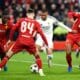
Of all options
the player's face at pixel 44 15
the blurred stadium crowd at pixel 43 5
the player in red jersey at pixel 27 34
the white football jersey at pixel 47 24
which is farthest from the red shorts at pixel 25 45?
the blurred stadium crowd at pixel 43 5

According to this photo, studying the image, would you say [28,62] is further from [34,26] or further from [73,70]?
[34,26]

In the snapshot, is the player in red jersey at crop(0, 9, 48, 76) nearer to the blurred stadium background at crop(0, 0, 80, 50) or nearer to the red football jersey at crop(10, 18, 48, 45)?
the red football jersey at crop(10, 18, 48, 45)

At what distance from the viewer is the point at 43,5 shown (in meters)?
32.2

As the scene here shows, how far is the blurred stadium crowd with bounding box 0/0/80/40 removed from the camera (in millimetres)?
32406

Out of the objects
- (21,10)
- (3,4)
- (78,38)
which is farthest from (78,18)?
(3,4)

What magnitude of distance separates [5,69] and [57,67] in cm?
243

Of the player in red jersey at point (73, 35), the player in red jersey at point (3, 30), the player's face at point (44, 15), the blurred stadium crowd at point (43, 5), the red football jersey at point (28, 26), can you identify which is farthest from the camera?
the blurred stadium crowd at point (43, 5)

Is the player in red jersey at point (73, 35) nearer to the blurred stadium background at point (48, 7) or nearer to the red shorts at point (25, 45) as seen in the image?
the red shorts at point (25, 45)

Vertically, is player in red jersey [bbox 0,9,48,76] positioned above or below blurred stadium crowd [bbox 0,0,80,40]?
above

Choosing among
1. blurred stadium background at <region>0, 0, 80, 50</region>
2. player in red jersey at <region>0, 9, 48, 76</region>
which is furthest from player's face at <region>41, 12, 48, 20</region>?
blurred stadium background at <region>0, 0, 80, 50</region>

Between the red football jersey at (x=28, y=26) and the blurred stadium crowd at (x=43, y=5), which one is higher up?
the red football jersey at (x=28, y=26)

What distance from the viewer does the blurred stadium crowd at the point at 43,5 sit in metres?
32.4

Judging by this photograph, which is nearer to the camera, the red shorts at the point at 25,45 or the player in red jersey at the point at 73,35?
the red shorts at the point at 25,45

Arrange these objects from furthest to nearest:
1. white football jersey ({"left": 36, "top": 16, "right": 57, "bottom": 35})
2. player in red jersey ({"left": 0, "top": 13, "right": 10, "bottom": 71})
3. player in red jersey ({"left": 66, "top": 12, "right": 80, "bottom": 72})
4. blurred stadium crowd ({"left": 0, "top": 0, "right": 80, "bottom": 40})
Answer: blurred stadium crowd ({"left": 0, "top": 0, "right": 80, "bottom": 40}) → white football jersey ({"left": 36, "top": 16, "right": 57, "bottom": 35}) → player in red jersey ({"left": 0, "top": 13, "right": 10, "bottom": 71}) → player in red jersey ({"left": 66, "top": 12, "right": 80, "bottom": 72})
